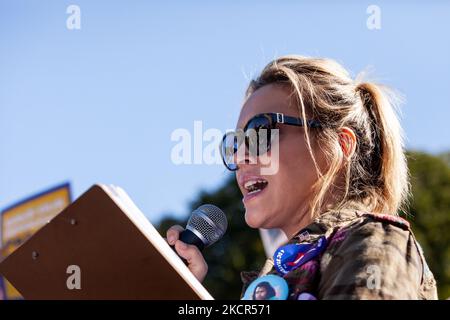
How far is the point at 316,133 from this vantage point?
3059mm

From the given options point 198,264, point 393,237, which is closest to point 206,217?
point 198,264

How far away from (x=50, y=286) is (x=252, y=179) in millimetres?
1014

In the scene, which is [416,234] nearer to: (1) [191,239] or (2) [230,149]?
(2) [230,149]

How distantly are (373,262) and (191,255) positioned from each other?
1177mm

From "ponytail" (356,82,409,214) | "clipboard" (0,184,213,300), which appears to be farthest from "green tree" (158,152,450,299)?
"clipboard" (0,184,213,300)

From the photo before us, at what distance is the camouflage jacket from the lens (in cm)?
199

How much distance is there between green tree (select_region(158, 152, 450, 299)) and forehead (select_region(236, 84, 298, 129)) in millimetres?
22626

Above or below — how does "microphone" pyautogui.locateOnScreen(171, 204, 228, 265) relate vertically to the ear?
below

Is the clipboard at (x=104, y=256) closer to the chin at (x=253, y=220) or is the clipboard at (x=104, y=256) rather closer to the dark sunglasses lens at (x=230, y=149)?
the chin at (x=253, y=220)

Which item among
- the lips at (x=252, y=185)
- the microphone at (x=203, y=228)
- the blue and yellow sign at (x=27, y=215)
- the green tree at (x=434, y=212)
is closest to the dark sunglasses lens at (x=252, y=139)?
the lips at (x=252, y=185)

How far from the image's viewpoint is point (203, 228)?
3123 millimetres

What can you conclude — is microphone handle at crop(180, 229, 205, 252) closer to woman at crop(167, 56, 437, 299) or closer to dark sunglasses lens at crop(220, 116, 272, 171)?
woman at crop(167, 56, 437, 299)

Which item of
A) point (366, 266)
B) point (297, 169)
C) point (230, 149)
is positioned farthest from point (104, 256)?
point (230, 149)

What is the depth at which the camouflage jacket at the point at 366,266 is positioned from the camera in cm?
Result: 199
